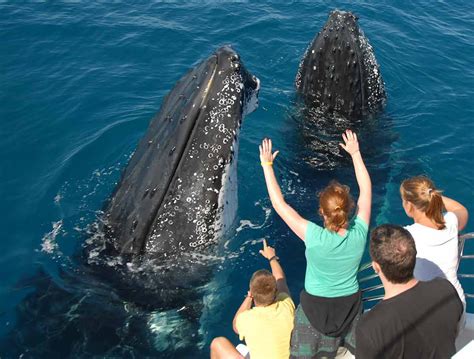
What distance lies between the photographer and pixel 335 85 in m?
10.9

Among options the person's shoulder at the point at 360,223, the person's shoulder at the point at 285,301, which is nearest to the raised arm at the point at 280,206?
the person's shoulder at the point at 360,223

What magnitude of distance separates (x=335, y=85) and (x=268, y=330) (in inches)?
268

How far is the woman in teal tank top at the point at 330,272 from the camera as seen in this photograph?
195 inches

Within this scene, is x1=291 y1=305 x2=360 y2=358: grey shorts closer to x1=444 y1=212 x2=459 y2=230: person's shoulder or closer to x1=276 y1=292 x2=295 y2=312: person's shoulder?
x1=276 y1=292 x2=295 y2=312: person's shoulder

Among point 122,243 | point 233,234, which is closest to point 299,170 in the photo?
point 233,234

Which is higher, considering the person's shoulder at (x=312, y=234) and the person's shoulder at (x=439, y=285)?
the person's shoulder at (x=312, y=234)

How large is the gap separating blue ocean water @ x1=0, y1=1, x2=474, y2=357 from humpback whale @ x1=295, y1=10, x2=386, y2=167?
1.36 ft

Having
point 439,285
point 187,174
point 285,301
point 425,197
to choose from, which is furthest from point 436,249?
point 187,174

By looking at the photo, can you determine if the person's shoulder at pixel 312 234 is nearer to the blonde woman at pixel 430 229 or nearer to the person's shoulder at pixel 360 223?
the person's shoulder at pixel 360 223

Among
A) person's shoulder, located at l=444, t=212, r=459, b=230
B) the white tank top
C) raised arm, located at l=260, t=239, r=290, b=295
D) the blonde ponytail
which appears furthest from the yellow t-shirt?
person's shoulder, located at l=444, t=212, r=459, b=230

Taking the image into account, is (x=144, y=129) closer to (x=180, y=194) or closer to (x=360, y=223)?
(x=180, y=194)

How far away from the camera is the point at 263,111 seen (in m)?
13.6

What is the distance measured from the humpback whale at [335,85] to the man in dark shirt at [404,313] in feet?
→ 20.3

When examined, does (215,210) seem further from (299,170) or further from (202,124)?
(299,170)
